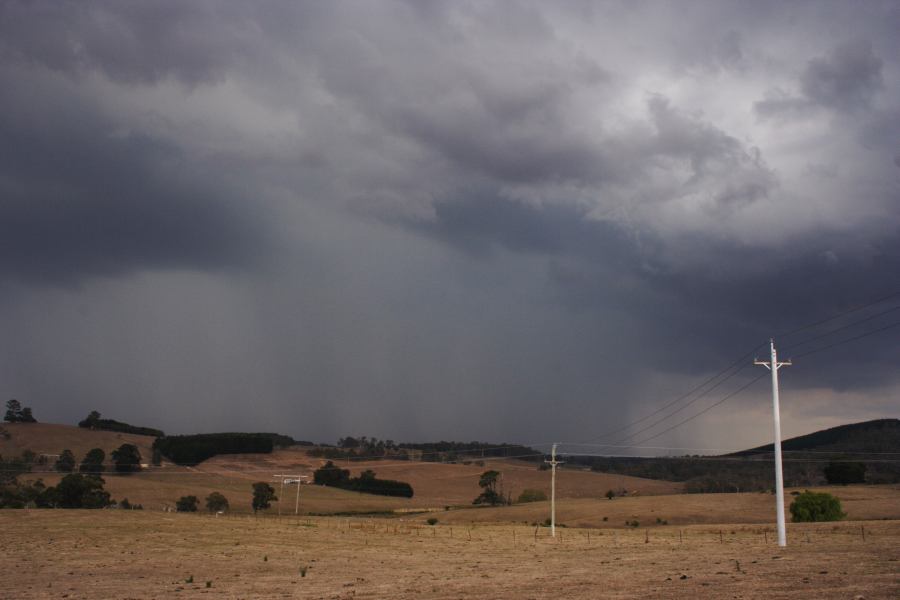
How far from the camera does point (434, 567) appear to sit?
47.4m

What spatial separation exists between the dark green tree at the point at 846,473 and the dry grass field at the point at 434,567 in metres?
108

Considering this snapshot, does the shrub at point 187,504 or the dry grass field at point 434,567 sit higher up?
the dry grass field at point 434,567

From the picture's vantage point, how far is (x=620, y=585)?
3356 cm

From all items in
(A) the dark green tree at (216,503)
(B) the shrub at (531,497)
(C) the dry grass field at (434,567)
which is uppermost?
(C) the dry grass field at (434,567)

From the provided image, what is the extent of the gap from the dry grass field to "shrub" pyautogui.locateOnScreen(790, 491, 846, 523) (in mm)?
24529

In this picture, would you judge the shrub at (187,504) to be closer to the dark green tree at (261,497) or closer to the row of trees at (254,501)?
the row of trees at (254,501)

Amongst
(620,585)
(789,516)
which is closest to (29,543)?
(620,585)

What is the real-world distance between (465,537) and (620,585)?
173 ft

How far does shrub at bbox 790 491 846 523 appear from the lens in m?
101

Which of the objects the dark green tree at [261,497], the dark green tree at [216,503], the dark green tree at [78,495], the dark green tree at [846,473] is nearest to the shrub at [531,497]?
the dark green tree at [261,497]

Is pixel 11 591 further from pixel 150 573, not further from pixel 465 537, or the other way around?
pixel 465 537

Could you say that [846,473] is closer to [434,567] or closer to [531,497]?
[531,497]

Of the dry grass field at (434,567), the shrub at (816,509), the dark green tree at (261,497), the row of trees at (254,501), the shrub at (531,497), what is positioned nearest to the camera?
the dry grass field at (434,567)

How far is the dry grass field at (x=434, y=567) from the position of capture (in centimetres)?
3256
